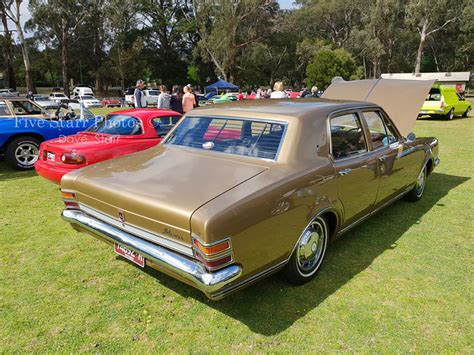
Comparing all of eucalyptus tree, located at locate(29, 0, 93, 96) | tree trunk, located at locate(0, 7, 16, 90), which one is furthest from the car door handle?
eucalyptus tree, located at locate(29, 0, 93, 96)

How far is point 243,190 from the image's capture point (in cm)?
257

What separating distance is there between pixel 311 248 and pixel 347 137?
1.22 metres

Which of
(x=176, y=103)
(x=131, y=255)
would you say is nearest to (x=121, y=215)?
(x=131, y=255)

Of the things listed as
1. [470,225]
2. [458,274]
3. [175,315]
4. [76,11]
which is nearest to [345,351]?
[175,315]

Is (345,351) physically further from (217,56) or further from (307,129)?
(217,56)

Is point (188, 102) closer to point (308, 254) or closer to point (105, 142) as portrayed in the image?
point (105, 142)

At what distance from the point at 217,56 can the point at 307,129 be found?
1630 inches

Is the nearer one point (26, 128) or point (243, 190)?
point (243, 190)

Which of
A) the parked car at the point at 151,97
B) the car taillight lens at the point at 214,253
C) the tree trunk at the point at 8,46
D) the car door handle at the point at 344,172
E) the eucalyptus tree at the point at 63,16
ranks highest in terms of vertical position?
the eucalyptus tree at the point at 63,16

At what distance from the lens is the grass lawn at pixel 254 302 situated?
8.50 feet

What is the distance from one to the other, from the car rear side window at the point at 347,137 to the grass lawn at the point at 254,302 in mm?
1112

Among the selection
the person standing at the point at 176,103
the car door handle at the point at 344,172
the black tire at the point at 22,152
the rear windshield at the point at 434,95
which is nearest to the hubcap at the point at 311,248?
the car door handle at the point at 344,172

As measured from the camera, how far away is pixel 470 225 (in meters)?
4.56

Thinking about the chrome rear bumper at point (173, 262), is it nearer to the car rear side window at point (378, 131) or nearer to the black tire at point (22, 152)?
the car rear side window at point (378, 131)
